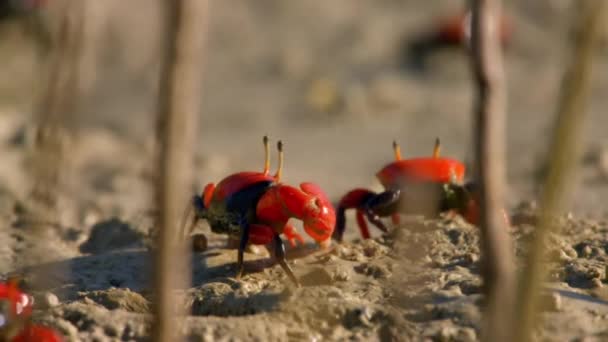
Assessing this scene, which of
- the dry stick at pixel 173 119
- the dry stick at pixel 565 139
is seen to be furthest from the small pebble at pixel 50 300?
the dry stick at pixel 565 139

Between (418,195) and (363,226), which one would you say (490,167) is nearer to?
(418,195)

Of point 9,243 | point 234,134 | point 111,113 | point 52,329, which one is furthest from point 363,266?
point 111,113

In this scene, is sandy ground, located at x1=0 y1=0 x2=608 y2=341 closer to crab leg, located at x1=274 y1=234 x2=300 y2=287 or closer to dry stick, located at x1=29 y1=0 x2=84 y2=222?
crab leg, located at x1=274 y1=234 x2=300 y2=287

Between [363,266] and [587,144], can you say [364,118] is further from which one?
[363,266]

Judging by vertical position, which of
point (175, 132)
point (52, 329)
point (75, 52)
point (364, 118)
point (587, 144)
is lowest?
point (52, 329)

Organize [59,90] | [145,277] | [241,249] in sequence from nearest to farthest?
[59,90] < [241,249] < [145,277]

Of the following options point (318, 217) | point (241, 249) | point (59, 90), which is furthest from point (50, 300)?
point (59, 90)
